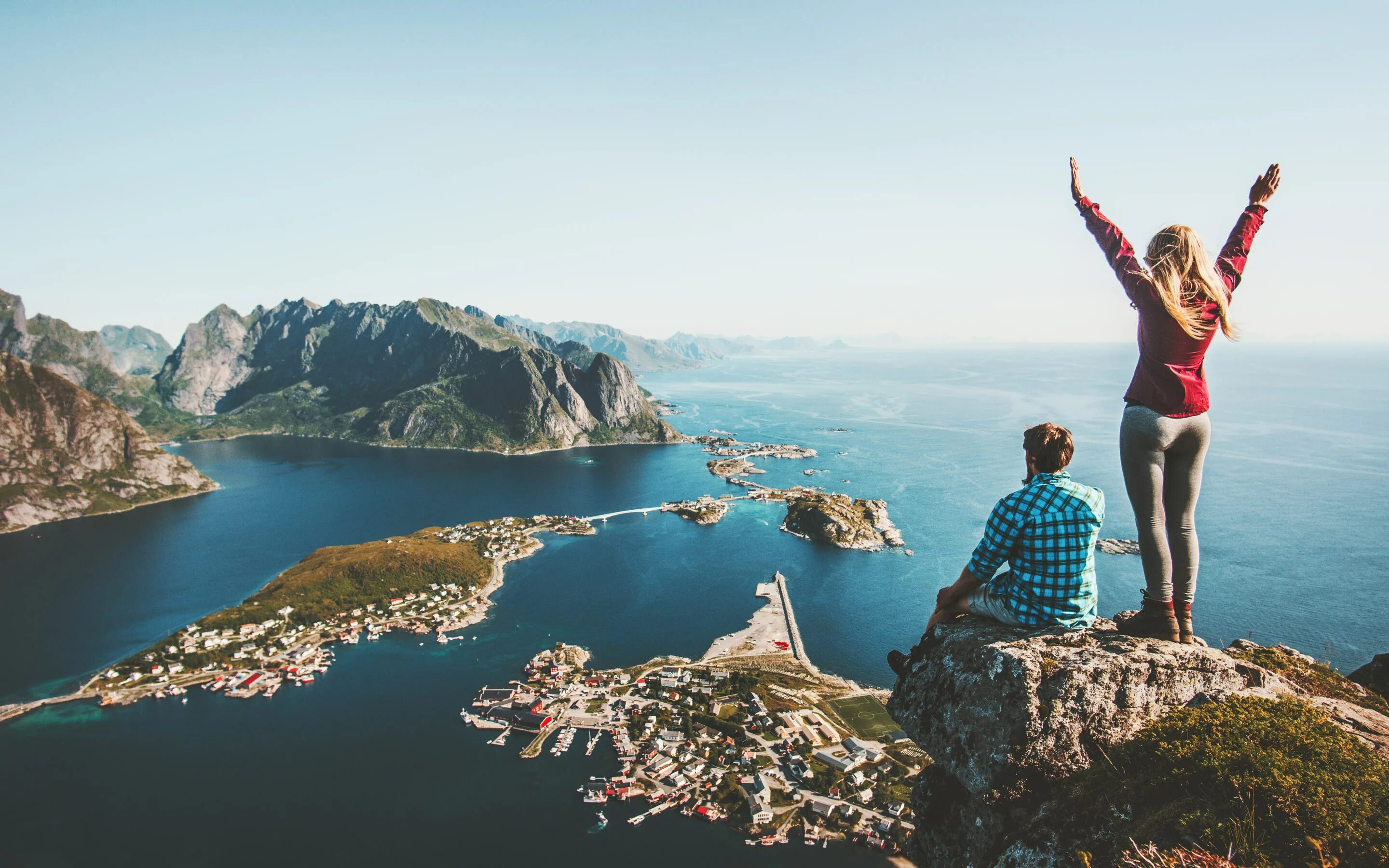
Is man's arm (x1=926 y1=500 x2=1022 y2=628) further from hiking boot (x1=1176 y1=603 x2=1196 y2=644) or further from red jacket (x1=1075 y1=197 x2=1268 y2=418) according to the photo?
hiking boot (x1=1176 y1=603 x2=1196 y2=644)

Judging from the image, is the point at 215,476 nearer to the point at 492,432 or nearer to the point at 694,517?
the point at 492,432

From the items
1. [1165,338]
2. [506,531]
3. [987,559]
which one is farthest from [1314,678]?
[506,531]

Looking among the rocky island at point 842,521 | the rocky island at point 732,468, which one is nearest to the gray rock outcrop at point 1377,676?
the rocky island at point 842,521

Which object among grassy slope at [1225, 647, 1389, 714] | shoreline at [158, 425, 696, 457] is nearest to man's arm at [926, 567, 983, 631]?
grassy slope at [1225, 647, 1389, 714]

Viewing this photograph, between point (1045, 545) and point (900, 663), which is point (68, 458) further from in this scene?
point (1045, 545)

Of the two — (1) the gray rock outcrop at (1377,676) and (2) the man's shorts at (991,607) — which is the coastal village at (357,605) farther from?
(1) the gray rock outcrop at (1377,676)

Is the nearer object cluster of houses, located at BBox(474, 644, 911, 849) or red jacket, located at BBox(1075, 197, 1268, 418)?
red jacket, located at BBox(1075, 197, 1268, 418)

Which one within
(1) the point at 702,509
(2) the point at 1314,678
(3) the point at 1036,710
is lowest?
(1) the point at 702,509

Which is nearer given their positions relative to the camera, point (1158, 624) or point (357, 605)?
point (1158, 624)

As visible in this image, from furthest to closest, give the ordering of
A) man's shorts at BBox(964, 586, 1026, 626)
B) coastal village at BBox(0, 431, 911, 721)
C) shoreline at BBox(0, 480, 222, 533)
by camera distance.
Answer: shoreline at BBox(0, 480, 222, 533) < coastal village at BBox(0, 431, 911, 721) < man's shorts at BBox(964, 586, 1026, 626)
